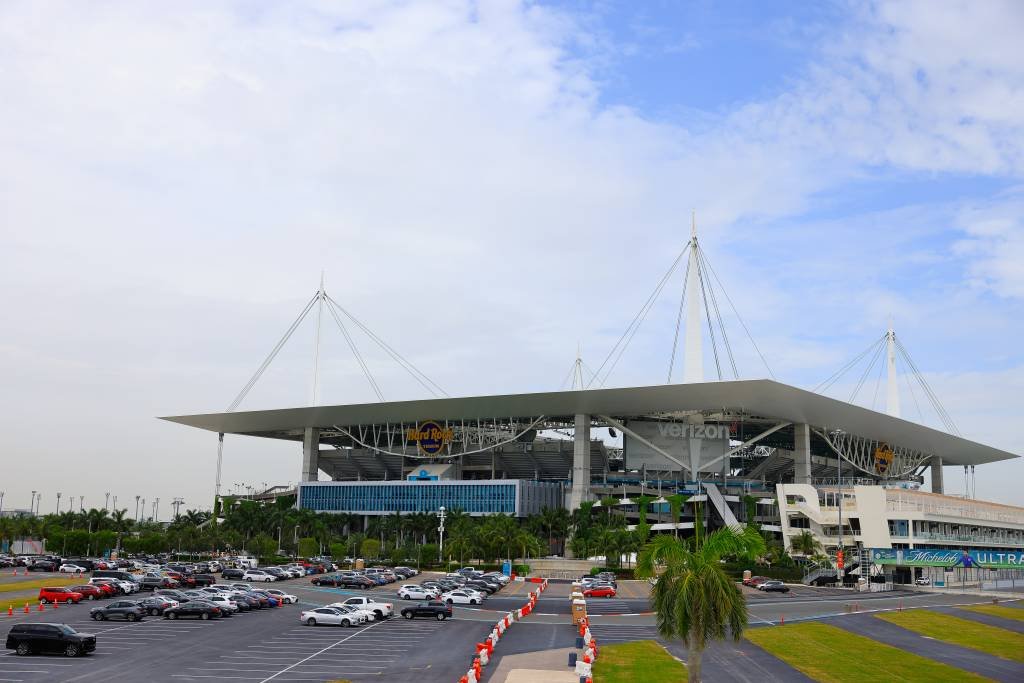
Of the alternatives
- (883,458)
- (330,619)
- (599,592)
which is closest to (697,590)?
(330,619)

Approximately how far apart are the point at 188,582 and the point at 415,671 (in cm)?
4315

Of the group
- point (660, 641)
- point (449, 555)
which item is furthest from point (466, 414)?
point (660, 641)

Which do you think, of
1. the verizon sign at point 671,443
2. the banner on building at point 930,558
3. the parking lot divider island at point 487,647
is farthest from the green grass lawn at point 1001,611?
the verizon sign at point 671,443

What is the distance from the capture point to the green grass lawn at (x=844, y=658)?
133 ft

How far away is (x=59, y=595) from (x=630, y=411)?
8354cm

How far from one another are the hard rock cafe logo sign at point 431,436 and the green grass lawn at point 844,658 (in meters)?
92.4

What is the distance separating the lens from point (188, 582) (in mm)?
75500

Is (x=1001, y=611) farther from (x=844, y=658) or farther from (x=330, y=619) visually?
(x=330, y=619)

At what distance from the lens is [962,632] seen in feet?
182

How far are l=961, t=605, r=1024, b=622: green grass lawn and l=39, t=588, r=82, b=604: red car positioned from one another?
62.3 meters

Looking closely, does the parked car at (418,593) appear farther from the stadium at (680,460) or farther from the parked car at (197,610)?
the stadium at (680,460)

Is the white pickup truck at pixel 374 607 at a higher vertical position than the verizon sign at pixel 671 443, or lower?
lower

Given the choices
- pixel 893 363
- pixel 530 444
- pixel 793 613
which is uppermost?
pixel 893 363

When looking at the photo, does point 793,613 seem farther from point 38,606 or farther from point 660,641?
point 38,606
